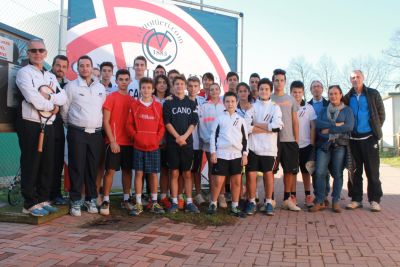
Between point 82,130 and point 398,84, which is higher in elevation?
point 398,84

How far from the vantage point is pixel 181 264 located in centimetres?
340

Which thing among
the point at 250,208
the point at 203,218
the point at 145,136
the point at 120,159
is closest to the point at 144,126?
the point at 145,136

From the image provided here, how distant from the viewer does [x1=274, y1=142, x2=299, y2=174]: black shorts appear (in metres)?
5.70

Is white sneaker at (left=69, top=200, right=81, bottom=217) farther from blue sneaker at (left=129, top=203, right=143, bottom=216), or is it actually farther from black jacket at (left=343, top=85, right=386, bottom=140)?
black jacket at (left=343, top=85, right=386, bottom=140)

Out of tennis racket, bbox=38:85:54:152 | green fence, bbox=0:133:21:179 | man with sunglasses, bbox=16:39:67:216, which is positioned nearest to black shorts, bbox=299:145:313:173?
man with sunglasses, bbox=16:39:67:216

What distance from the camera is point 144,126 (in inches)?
199

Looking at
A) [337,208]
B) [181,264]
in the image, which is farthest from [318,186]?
[181,264]

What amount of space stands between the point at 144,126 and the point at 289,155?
7.30 ft

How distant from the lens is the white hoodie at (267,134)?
17.8ft

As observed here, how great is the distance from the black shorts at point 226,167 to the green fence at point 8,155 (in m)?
4.75

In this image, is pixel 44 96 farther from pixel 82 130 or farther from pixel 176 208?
pixel 176 208

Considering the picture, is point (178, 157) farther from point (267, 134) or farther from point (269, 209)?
point (269, 209)

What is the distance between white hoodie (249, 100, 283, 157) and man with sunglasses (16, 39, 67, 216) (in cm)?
267

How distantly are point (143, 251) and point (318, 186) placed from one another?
3.20m
